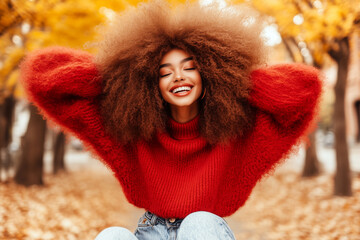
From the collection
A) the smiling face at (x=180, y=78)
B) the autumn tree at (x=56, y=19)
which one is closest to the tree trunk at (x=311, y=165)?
the autumn tree at (x=56, y=19)

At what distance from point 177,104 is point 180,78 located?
0.16m

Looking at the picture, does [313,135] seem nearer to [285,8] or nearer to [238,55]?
[285,8]

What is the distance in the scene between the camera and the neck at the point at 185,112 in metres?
2.19

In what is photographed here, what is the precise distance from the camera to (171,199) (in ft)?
6.55

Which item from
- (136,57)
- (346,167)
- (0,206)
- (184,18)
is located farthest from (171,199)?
(346,167)

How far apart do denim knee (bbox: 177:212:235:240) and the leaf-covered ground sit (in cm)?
313

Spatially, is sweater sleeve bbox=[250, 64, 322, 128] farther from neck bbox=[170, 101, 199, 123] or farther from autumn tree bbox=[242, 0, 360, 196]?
autumn tree bbox=[242, 0, 360, 196]

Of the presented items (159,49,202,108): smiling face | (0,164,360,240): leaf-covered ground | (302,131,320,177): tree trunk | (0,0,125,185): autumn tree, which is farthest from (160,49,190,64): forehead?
(302,131,320,177): tree trunk

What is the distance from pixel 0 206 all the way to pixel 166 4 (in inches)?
Answer: 178

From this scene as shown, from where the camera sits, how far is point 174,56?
2053 millimetres

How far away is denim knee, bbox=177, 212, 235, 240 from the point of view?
1614 mm

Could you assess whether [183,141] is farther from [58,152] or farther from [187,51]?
[58,152]

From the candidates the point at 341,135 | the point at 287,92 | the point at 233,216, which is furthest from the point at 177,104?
the point at 341,135

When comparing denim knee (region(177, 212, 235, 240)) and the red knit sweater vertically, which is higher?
the red knit sweater
